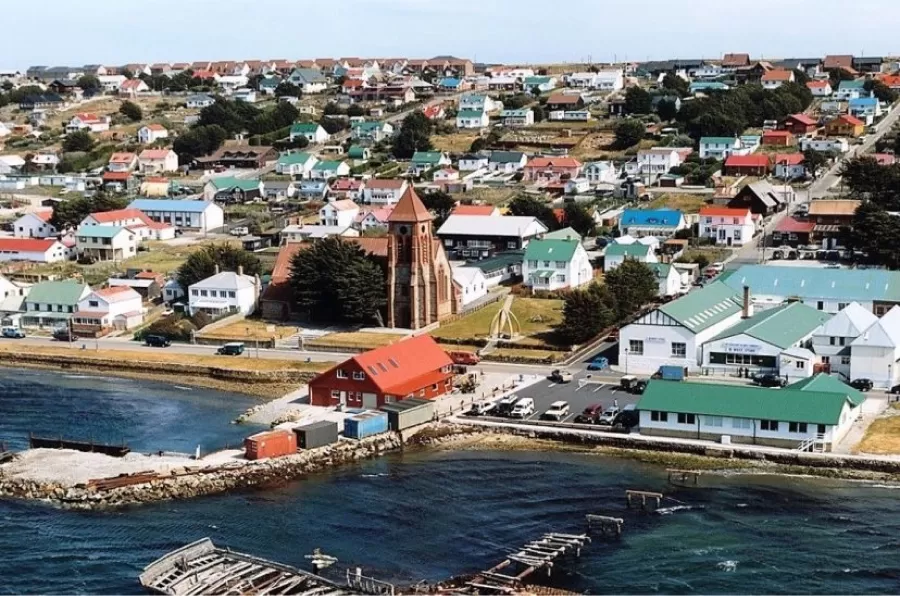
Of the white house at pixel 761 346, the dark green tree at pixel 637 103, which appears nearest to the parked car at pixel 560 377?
the white house at pixel 761 346

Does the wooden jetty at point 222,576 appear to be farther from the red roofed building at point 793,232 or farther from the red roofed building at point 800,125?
the red roofed building at point 800,125

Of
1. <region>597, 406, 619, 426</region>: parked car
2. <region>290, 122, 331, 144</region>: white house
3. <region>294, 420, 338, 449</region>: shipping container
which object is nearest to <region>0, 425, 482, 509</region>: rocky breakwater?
<region>294, 420, 338, 449</region>: shipping container

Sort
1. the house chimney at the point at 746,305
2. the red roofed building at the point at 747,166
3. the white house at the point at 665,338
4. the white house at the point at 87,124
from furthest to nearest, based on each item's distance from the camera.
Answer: the white house at the point at 87,124, the red roofed building at the point at 747,166, the house chimney at the point at 746,305, the white house at the point at 665,338

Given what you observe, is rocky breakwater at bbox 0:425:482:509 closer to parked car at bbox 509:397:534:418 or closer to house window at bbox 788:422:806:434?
parked car at bbox 509:397:534:418

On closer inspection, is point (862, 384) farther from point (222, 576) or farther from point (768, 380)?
point (222, 576)

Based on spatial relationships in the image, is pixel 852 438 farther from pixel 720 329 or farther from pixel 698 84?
pixel 698 84

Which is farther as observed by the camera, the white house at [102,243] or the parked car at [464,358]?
the white house at [102,243]

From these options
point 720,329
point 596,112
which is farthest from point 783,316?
point 596,112
